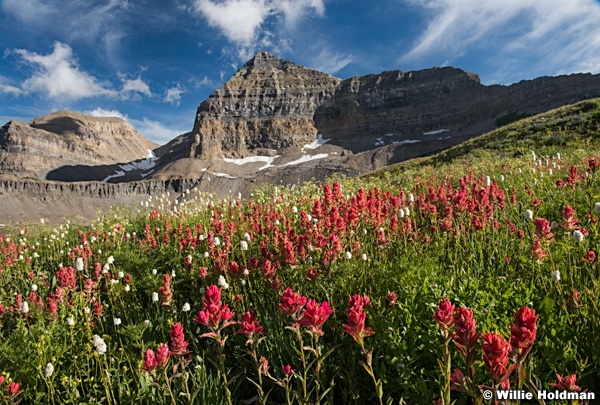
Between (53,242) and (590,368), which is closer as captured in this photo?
(590,368)

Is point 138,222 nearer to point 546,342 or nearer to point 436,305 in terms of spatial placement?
point 436,305

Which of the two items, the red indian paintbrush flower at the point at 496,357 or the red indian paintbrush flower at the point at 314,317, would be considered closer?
the red indian paintbrush flower at the point at 496,357

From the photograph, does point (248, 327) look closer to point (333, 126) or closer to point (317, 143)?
point (317, 143)

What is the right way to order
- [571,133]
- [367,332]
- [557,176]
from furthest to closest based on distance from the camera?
[571,133] → [557,176] → [367,332]

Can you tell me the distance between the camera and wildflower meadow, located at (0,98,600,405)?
1822 mm

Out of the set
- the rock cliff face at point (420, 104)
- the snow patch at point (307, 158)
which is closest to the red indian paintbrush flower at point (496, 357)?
the rock cliff face at point (420, 104)

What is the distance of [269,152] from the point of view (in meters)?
174

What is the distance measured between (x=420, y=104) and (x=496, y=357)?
192 m

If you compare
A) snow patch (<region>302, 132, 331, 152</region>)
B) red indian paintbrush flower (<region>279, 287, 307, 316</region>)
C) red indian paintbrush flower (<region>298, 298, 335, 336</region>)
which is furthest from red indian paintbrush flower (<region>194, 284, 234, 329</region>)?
snow patch (<region>302, 132, 331, 152</region>)

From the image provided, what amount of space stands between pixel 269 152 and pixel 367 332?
6889 inches

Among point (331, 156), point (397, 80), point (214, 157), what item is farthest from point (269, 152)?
point (397, 80)

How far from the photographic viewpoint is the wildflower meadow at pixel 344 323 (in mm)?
1822

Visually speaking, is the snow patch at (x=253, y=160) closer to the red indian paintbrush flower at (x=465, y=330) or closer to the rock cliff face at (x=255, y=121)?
the rock cliff face at (x=255, y=121)

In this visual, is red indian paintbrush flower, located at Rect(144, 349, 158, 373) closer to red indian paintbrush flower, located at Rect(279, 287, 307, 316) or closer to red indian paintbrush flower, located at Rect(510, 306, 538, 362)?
red indian paintbrush flower, located at Rect(279, 287, 307, 316)
